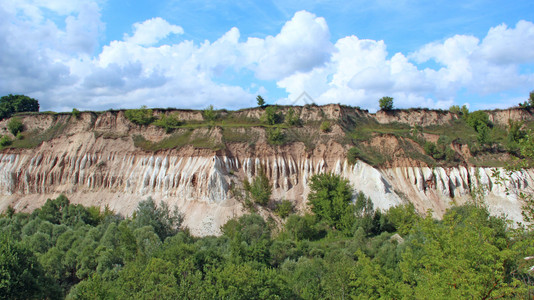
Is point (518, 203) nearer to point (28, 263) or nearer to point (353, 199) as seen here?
point (353, 199)

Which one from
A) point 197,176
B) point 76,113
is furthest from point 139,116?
point 197,176

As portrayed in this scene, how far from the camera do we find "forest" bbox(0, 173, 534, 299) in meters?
13.8

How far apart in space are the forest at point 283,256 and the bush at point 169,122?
46.3ft

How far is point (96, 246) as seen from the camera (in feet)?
108

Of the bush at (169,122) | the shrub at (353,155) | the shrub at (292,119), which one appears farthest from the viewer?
the shrub at (292,119)

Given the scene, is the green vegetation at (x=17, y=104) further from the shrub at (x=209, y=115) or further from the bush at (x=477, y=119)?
the bush at (x=477, y=119)

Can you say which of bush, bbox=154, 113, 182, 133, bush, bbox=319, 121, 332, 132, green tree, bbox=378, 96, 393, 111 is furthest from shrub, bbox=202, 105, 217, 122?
green tree, bbox=378, 96, 393, 111

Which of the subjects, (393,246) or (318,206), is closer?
(393,246)

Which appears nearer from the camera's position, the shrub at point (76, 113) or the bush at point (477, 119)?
the shrub at point (76, 113)

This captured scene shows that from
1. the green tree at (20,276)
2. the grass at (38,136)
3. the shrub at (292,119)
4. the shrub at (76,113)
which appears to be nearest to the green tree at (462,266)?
the green tree at (20,276)

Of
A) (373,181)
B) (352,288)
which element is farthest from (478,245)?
(373,181)

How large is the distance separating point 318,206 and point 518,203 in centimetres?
2429

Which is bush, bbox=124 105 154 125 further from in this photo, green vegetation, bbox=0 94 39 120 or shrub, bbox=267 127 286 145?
green vegetation, bbox=0 94 39 120

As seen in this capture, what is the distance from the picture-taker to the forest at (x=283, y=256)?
45.3 feet
